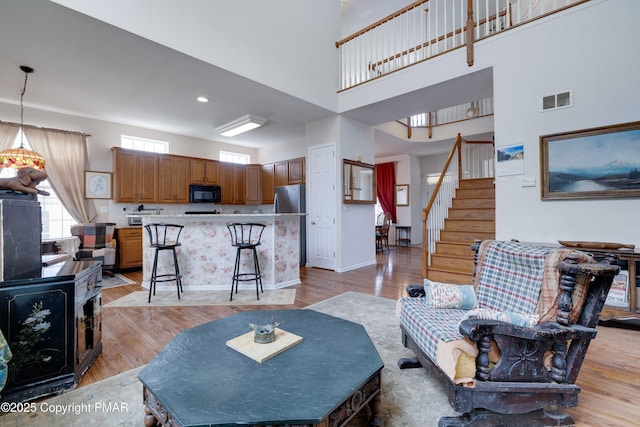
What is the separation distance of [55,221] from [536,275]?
23.0 ft

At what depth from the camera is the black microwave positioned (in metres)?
6.47

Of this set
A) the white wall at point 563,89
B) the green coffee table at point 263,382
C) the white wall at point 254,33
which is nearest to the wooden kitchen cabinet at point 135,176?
the white wall at point 254,33

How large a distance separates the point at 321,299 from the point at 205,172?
470 centimetres

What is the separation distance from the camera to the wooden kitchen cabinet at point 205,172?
6.53 metres

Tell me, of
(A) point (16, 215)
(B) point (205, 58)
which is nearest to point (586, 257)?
(A) point (16, 215)

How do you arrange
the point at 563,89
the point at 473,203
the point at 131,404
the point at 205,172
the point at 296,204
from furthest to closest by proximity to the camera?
the point at 205,172 → the point at 296,204 → the point at 473,203 → the point at 563,89 → the point at 131,404

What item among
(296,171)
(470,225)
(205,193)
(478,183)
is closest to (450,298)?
(470,225)

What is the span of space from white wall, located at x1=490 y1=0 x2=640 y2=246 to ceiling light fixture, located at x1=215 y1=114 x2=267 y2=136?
3.73m

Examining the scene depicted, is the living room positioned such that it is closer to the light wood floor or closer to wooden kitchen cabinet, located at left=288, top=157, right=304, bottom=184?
the light wood floor

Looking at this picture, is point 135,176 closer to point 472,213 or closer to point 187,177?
point 187,177

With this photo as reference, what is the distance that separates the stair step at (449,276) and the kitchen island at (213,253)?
2.32 metres

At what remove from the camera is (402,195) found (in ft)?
29.9

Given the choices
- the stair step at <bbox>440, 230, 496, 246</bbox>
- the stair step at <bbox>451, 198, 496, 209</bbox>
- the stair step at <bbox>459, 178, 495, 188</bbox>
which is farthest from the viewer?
the stair step at <bbox>459, 178, 495, 188</bbox>

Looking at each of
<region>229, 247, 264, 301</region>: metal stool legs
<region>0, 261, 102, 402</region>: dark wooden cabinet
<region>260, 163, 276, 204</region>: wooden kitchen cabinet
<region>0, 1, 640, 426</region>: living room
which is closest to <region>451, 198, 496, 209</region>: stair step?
<region>0, 1, 640, 426</region>: living room
